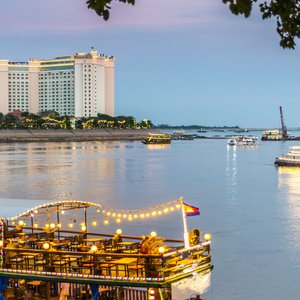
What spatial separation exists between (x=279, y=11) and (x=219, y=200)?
4049 cm

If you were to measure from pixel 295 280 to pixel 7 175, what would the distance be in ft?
160

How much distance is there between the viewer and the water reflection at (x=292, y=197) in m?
30.7

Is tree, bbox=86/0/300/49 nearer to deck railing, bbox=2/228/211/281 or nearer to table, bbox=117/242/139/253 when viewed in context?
deck railing, bbox=2/228/211/281

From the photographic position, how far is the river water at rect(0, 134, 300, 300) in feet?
72.5

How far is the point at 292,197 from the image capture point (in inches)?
1906

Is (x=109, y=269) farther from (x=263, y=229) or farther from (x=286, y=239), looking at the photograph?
(x=263, y=229)

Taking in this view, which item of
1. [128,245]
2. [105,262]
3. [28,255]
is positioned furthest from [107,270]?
[128,245]

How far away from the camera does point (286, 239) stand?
96.6 feet

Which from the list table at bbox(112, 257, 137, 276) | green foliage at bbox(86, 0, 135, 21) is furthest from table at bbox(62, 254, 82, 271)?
green foliage at bbox(86, 0, 135, 21)

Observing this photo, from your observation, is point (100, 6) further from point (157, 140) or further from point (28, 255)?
point (157, 140)

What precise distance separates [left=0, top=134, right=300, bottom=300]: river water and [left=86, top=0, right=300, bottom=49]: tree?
10.5m

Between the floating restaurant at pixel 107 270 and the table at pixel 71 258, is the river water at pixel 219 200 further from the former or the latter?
the table at pixel 71 258

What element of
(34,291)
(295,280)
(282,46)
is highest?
(282,46)

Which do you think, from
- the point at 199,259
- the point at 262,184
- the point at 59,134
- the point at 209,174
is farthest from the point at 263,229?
the point at 59,134
